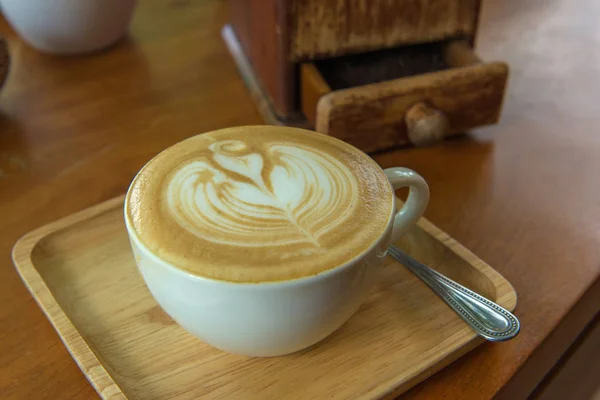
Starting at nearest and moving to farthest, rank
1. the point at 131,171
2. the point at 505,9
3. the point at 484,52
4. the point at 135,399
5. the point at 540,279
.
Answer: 1. the point at 135,399
2. the point at 540,279
3. the point at 131,171
4. the point at 484,52
5. the point at 505,9

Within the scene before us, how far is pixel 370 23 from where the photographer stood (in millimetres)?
610

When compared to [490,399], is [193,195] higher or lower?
higher

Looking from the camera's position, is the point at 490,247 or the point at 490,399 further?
the point at 490,247

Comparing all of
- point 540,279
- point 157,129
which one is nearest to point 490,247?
point 540,279

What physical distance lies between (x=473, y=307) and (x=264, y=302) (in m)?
0.18

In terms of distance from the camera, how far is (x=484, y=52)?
84 cm

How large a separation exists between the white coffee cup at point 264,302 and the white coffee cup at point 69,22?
52cm

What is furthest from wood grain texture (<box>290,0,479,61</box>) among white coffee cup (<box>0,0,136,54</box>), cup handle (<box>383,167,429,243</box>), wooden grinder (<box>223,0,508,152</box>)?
white coffee cup (<box>0,0,136,54</box>)

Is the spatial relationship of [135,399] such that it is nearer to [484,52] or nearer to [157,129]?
[157,129]

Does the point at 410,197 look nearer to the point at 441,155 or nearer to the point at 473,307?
the point at 473,307

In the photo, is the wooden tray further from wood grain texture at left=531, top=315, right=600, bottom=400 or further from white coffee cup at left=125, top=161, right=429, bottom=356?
wood grain texture at left=531, top=315, right=600, bottom=400

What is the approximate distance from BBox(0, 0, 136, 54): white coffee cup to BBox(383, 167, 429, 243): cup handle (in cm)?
54

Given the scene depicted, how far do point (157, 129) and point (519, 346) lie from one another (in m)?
0.47

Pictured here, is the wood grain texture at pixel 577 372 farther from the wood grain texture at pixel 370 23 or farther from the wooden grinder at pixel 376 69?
the wood grain texture at pixel 370 23
